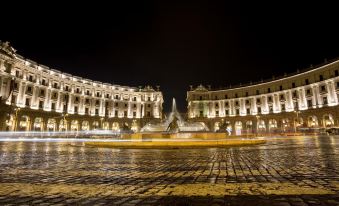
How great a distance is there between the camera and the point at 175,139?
64.1 ft

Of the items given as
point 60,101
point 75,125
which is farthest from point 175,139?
point 75,125

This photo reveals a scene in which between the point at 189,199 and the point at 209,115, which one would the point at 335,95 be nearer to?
the point at 209,115

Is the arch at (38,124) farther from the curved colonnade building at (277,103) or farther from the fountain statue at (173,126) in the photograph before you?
the curved colonnade building at (277,103)

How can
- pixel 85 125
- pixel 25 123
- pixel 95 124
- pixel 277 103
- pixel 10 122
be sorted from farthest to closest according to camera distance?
pixel 95 124
pixel 85 125
pixel 277 103
pixel 25 123
pixel 10 122

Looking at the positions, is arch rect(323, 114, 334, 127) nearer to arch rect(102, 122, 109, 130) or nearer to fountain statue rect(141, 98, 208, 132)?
fountain statue rect(141, 98, 208, 132)

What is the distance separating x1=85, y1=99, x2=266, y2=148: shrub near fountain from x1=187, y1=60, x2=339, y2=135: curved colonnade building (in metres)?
10.2

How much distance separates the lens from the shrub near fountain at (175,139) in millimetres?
13281

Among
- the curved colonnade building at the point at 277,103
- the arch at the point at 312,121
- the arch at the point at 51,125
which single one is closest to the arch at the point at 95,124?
the arch at the point at 51,125

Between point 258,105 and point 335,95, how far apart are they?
21.3 metres

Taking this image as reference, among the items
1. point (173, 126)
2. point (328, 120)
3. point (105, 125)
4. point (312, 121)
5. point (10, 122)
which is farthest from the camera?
point (105, 125)

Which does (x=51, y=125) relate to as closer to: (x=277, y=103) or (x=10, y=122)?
(x=10, y=122)

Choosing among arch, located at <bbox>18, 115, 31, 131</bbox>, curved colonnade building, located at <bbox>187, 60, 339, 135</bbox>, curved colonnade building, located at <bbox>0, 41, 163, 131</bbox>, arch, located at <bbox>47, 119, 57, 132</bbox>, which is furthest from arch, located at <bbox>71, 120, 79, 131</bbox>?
curved colonnade building, located at <bbox>187, 60, 339, 135</bbox>

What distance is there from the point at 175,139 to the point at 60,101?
147ft

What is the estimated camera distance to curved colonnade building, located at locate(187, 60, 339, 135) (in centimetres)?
4397
